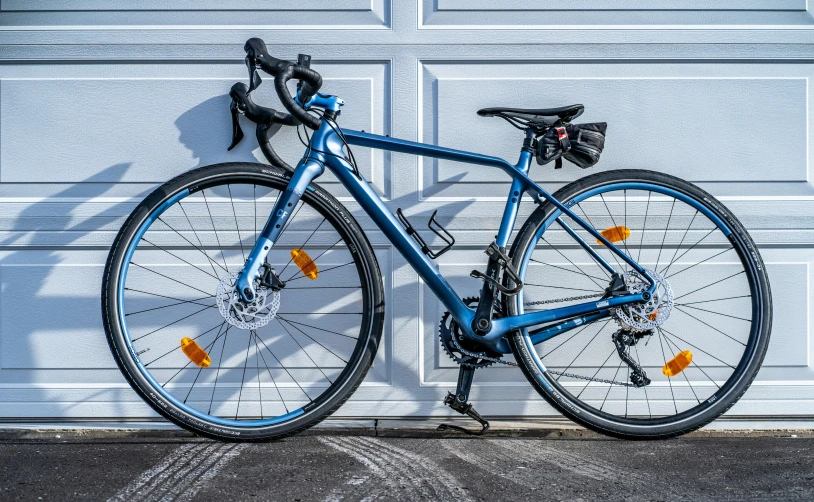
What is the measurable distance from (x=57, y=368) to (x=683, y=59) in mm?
2474

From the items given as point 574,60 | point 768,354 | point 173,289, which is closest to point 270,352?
point 173,289

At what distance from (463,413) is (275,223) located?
2.73ft

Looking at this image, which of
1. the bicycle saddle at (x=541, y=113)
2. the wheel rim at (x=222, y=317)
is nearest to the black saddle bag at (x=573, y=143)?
the bicycle saddle at (x=541, y=113)

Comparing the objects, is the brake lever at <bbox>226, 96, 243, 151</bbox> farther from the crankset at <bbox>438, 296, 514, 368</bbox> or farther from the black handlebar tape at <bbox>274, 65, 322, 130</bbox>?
the crankset at <bbox>438, 296, 514, 368</bbox>

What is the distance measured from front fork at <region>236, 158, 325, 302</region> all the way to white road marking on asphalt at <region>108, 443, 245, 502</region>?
1.63 ft

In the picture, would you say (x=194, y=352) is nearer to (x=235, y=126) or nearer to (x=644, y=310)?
(x=235, y=126)

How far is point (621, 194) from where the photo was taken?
2615 mm

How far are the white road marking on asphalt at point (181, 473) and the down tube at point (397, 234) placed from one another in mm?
793

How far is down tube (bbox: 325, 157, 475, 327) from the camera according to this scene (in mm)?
2232

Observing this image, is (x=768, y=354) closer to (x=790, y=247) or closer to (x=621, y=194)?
(x=790, y=247)

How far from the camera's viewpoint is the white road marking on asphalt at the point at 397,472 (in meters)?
1.91

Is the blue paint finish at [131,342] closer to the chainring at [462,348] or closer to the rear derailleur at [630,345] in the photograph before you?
the chainring at [462,348]

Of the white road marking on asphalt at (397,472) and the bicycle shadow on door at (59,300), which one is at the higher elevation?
the bicycle shadow on door at (59,300)

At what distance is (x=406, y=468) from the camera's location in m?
2.12
